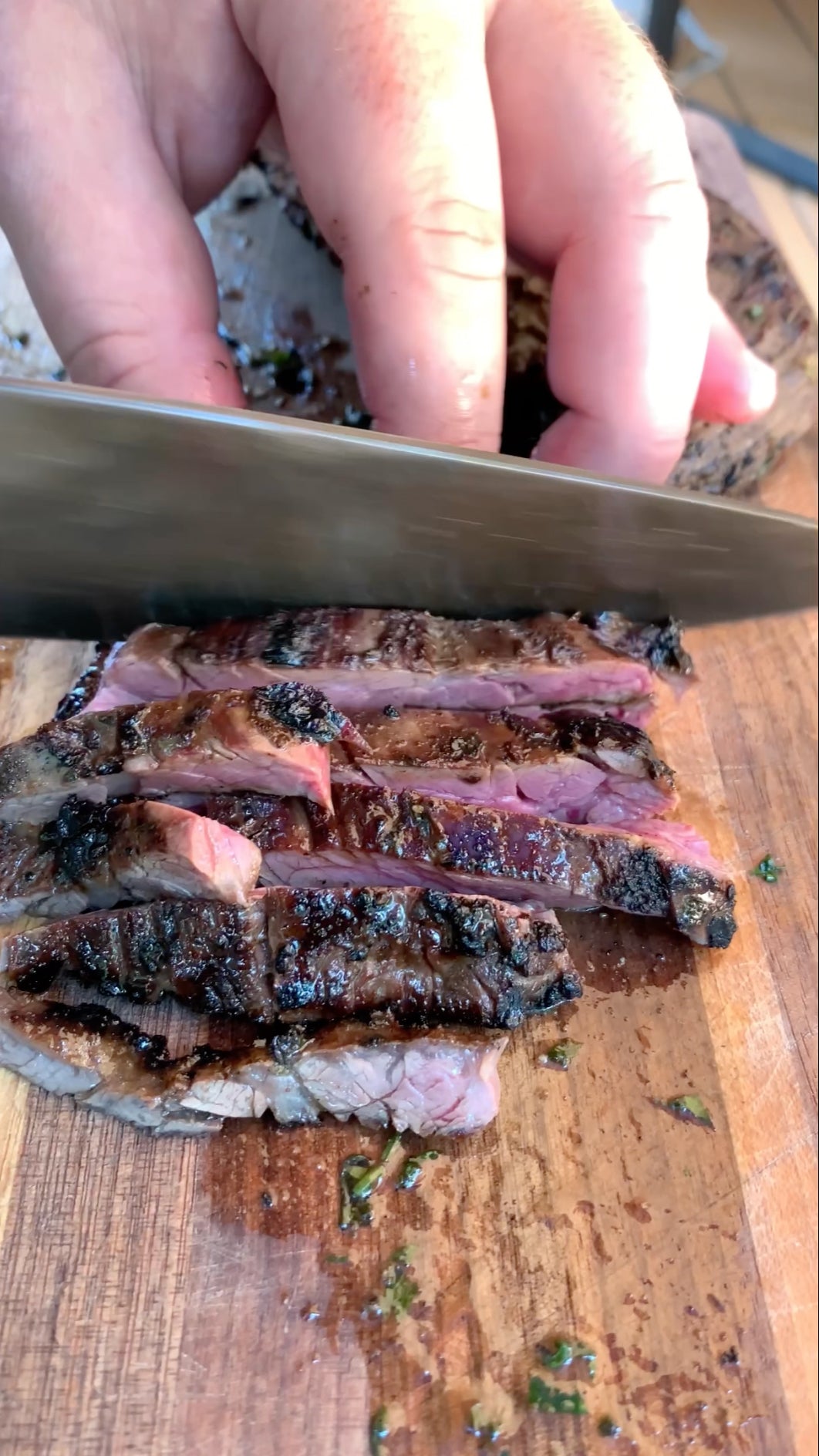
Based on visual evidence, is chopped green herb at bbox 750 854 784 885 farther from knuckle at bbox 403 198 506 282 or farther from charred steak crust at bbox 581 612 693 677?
knuckle at bbox 403 198 506 282

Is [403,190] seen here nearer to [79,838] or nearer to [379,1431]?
[79,838]

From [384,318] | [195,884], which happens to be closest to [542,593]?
[384,318]

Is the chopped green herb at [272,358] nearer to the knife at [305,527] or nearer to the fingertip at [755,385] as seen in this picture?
the knife at [305,527]

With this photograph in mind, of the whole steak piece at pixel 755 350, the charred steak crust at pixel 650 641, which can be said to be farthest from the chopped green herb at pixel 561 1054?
the whole steak piece at pixel 755 350

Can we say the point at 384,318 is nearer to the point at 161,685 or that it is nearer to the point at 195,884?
the point at 161,685

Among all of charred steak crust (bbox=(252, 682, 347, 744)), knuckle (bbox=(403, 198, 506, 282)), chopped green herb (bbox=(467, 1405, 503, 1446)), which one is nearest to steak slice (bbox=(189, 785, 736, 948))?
charred steak crust (bbox=(252, 682, 347, 744))

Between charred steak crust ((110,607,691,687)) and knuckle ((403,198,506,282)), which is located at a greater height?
knuckle ((403,198,506,282))
